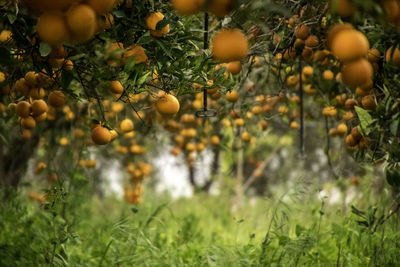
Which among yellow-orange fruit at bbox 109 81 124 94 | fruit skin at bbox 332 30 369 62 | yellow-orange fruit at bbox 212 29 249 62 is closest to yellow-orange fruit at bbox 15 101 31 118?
yellow-orange fruit at bbox 109 81 124 94

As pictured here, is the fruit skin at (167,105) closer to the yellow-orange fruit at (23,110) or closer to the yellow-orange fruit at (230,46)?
the yellow-orange fruit at (230,46)

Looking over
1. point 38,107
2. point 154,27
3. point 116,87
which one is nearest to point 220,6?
point 154,27

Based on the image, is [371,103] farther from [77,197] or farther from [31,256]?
[77,197]

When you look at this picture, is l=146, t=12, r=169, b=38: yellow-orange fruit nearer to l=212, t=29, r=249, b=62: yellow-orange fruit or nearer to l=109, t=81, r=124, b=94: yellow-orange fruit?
l=109, t=81, r=124, b=94: yellow-orange fruit

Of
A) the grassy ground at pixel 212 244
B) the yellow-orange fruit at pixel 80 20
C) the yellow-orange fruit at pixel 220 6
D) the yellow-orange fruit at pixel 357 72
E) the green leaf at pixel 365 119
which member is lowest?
the grassy ground at pixel 212 244

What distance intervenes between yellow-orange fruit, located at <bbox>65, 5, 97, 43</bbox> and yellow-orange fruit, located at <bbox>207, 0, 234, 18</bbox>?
26 centimetres

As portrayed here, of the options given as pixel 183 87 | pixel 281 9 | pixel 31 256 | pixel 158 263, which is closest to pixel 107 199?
pixel 31 256

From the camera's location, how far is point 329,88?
7.25 ft

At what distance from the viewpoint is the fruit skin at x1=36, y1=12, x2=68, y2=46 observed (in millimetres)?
848

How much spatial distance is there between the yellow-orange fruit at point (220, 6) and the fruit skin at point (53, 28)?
Result: 331 mm

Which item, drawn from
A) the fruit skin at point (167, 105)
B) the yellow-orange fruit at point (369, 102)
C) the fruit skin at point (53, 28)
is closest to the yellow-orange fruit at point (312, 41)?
the yellow-orange fruit at point (369, 102)

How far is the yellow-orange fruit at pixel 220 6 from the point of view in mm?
793

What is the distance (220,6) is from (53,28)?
37 centimetres

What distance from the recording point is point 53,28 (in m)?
0.85
